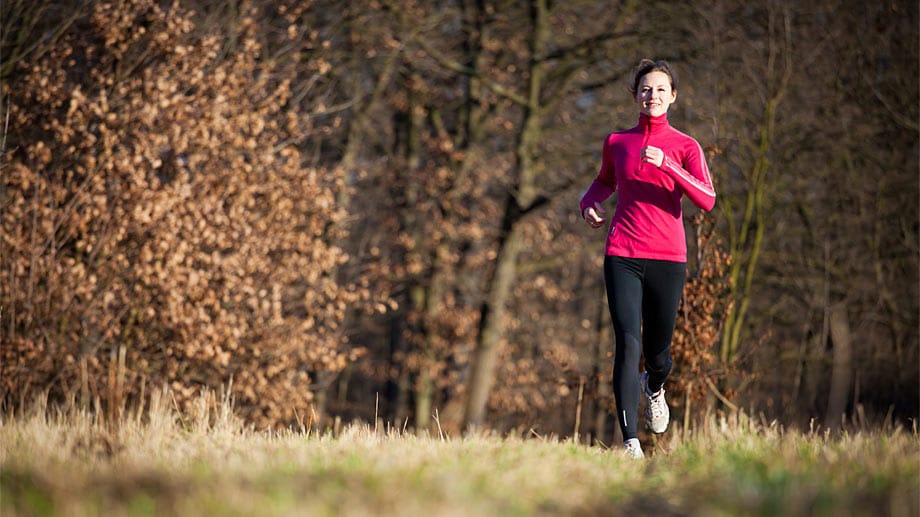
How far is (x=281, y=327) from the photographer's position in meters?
11.6

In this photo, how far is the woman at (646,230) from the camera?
5.58m

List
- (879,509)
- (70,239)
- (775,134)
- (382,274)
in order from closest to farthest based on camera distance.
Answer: (879,509) < (70,239) < (775,134) < (382,274)

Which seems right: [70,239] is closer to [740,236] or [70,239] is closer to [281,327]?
[281,327]

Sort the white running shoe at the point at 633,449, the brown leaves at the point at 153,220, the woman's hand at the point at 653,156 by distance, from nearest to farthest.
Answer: the white running shoe at the point at 633,449, the woman's hand at the point at 653,156, the brown leaves at the point at 153,220

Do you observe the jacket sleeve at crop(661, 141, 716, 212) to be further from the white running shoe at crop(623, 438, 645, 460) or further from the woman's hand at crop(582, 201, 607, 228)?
the white running shoe at crop(623, 438, 645, 460)

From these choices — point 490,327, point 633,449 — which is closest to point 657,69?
point 633,449

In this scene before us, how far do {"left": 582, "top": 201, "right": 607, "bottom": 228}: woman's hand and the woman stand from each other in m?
0.03

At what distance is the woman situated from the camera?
5582 millimetres

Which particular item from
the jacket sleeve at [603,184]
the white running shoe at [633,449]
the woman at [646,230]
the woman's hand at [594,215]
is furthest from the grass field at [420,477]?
the jacket sleeve at [603,184]

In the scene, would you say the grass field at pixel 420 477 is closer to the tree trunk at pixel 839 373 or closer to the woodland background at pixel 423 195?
the woodland background at pixel 423 195

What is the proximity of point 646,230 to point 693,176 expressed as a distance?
39cm

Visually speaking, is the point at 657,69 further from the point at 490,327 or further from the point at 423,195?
the point at 423,195

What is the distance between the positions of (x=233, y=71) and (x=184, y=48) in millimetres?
970

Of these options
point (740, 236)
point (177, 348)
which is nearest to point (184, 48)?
point (177, 348)
